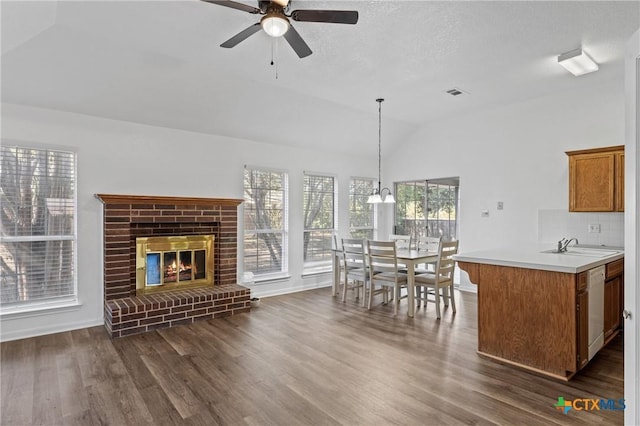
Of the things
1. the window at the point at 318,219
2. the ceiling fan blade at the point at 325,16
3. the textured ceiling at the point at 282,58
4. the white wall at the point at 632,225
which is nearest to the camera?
the white wall at the point at 632,225

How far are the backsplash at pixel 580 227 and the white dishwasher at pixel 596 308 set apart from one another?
1.54 meters

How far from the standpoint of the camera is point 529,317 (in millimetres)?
2934

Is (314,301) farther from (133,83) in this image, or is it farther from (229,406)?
(133,83)

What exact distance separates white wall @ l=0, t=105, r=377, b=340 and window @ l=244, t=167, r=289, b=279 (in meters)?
0.20

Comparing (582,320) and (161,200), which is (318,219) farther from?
(582,320)

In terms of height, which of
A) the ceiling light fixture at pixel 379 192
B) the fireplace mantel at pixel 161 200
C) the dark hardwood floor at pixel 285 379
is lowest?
the dark hardwood floor at pixel 285 379

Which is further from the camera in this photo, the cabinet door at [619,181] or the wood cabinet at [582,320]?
the cabinet door at [619,181]

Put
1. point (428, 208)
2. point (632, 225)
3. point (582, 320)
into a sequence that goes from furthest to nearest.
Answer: point (428, 208)
point (582, 320)
point (632, 225)

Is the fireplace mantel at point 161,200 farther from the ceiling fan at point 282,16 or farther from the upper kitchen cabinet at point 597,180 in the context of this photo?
the upper kitchen cabinet at point 597,180

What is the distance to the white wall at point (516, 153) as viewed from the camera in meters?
4.61

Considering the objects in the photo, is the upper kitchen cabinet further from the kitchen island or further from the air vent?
the air vent

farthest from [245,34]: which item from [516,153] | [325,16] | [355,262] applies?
[516,153]

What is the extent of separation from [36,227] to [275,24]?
3.49m

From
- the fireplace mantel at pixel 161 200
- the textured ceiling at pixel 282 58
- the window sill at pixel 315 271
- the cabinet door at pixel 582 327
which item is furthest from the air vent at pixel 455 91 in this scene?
the window sill at pixel 315 271
